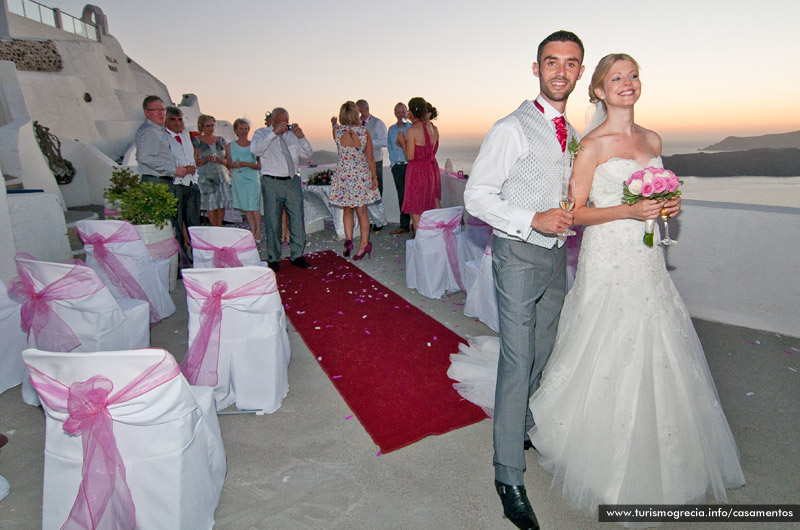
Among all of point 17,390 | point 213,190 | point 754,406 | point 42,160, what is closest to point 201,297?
point 17,390

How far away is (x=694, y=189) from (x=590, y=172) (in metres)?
3.40

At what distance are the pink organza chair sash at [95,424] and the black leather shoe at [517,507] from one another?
153 centimetres

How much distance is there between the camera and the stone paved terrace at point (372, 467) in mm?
2176

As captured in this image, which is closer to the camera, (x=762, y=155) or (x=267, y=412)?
(x=267, y=412)

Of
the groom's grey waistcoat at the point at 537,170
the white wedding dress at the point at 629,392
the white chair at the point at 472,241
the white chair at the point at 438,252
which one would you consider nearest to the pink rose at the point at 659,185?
the white wedding dress at the point at 629,392

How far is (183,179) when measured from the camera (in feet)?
20.5

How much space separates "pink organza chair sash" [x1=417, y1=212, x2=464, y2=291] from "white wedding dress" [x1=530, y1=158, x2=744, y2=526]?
9.09ft

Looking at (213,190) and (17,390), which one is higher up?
(213,190)

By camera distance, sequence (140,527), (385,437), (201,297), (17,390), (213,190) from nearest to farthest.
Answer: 1. (140,527)
2. (385,437)
3. (201,297)
4. (17,390)
5. (213,190)

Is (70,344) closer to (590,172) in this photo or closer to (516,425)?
(516,425)

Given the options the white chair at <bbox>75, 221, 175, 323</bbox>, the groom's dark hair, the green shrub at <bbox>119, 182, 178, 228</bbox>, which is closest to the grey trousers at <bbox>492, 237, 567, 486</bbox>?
the groom's dark hair

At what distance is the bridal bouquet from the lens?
1886 mm

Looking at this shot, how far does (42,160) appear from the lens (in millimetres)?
7996

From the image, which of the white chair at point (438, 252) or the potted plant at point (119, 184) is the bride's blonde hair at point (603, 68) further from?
the potted plant at point (119, 184)
